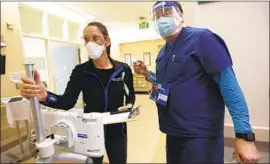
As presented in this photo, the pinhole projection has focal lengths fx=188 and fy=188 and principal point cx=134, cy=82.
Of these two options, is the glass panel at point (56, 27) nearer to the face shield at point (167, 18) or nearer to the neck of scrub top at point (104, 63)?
the neck of scrub top at point (104, 63)

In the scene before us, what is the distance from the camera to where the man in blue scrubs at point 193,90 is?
0.71 m

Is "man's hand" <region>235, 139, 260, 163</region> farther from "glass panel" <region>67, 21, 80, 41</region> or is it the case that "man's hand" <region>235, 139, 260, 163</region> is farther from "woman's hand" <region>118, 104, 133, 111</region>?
"glass panel" <region>67, 21, 80, 41</region>

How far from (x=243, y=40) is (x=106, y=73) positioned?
46.5 inches

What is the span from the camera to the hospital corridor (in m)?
0.68

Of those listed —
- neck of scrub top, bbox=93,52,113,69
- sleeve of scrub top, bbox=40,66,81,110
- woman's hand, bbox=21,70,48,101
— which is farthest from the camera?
neck of scrub top, bbox=93,52,113,69

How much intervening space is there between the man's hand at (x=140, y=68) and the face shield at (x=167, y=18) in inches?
7.9

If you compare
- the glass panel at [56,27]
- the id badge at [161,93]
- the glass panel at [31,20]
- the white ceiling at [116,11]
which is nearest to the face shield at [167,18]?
the white ceiling at [116,11]

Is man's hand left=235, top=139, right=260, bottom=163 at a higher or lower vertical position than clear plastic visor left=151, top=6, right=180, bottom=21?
lower

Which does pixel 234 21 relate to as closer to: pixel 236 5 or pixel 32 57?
pixel 236 5

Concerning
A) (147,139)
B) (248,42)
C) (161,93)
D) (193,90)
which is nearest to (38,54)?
(161,93)

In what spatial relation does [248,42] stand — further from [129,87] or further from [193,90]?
[129,87]

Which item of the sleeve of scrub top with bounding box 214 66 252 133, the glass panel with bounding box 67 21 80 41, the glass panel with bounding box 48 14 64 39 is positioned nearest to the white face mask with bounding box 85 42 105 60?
the glass panel with bounding box 67 21 80 41

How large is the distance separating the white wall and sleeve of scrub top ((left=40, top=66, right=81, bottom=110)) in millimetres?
1012

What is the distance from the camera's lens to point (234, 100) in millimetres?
695
